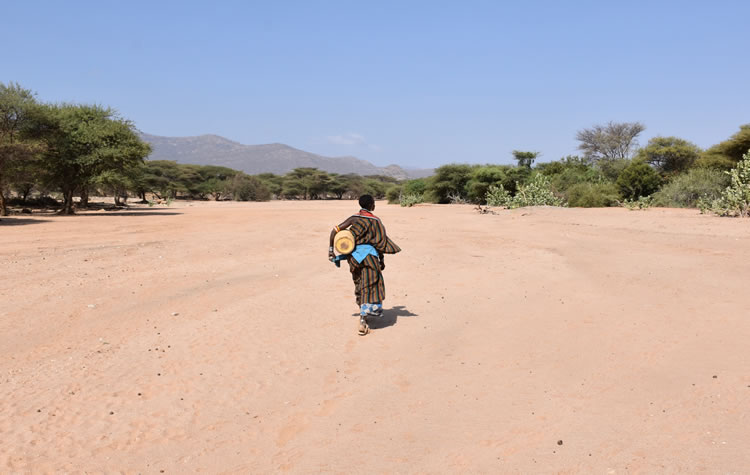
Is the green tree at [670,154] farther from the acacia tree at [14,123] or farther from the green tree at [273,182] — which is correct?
the green tree at [273,182]

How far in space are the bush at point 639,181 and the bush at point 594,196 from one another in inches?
21.8

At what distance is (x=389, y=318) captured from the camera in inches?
251

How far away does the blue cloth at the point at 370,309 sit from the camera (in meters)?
5.77

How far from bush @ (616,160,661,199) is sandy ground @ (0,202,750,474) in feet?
55.9

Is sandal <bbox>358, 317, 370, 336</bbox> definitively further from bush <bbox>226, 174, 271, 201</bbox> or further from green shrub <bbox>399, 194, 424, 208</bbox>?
bush <bbox>226, 174, 271, 201</bbox>

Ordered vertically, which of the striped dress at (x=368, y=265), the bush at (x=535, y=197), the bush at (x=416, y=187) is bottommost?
the striped dress at (x=368, y=265)

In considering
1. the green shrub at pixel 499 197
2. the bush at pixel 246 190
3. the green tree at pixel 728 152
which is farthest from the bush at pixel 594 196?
the bush at pixel 246 190

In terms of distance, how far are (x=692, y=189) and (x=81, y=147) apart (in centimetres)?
2916

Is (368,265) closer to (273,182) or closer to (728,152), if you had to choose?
(728,152)

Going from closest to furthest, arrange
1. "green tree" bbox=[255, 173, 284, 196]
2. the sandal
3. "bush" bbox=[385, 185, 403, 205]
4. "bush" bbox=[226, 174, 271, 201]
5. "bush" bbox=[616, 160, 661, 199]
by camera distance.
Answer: the sandal → "bush" bbox=[616, 160, 661, 199] → "bush" bbox=[385, 185, 403, 205] → "bush" bbox=[226, 174, 271, 201] → "green tree" bbox=[255, 173, 284, 196]

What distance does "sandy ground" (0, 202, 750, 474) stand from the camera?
130 inches

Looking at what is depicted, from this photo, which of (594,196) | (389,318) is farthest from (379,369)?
(594,196)

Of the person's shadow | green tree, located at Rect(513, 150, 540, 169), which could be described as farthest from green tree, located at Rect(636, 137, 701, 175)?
the person's shadow

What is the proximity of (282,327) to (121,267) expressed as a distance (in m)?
4.93
